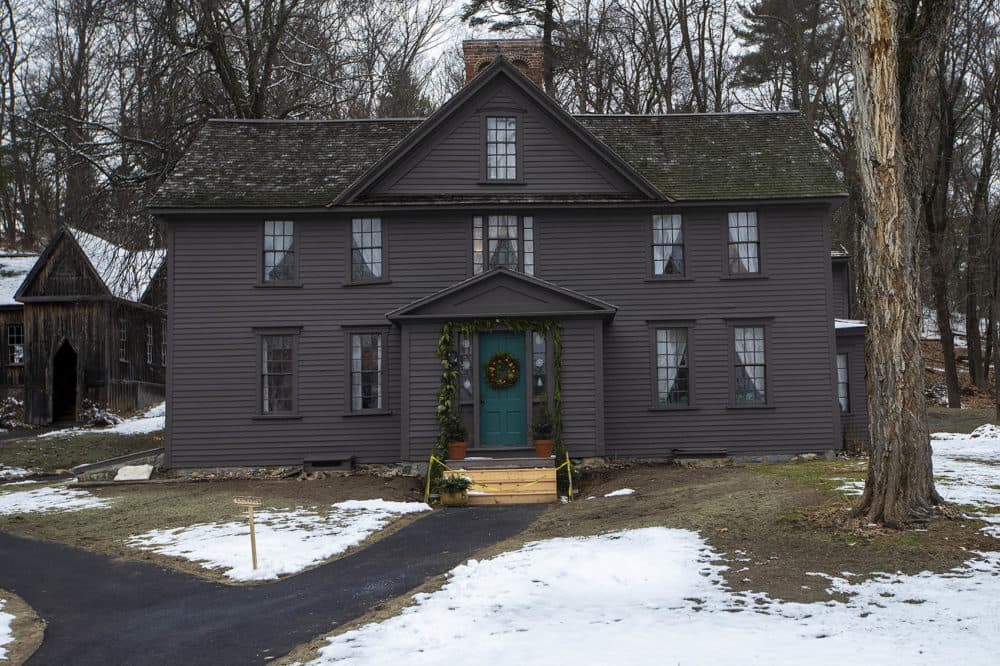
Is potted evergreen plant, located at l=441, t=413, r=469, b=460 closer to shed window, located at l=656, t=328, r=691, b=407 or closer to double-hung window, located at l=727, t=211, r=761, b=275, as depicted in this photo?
shed window, located at l=656, t=328, r=691, b=407

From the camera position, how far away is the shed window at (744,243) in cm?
1994

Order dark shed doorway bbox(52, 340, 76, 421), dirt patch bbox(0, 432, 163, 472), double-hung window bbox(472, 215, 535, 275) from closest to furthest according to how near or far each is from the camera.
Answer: double-hung window bbox(472, 215, 535, 275) < dirt patch bbox(0, 432, 163, 472) < dark shed doorway bbox(52, 340, 76, 421)

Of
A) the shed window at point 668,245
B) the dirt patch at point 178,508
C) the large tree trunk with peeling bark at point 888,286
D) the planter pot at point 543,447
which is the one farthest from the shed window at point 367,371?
the large tree trunk with peeling bark at point 888,286

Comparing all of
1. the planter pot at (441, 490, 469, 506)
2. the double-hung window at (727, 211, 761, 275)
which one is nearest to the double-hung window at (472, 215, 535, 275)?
the double-hung window at (727, 211, 761, 275)

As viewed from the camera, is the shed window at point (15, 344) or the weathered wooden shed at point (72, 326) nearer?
the weathered wooden shed at point (72, 326)

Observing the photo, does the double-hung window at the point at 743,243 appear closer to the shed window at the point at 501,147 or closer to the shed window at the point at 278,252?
the shed window at the point at 501,147

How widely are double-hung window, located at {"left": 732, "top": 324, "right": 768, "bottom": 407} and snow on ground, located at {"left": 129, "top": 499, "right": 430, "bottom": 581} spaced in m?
7.99

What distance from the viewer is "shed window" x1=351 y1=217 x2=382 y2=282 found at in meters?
19.9

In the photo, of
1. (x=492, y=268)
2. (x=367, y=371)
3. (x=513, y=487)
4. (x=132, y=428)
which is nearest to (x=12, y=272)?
(x=132, y=428)

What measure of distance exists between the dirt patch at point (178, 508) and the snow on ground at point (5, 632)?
2.15m

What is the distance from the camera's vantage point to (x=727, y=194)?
19656mm

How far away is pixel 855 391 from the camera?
69.7 feet

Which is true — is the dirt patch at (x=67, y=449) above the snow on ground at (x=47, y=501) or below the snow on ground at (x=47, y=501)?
above

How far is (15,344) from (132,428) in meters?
7.23
